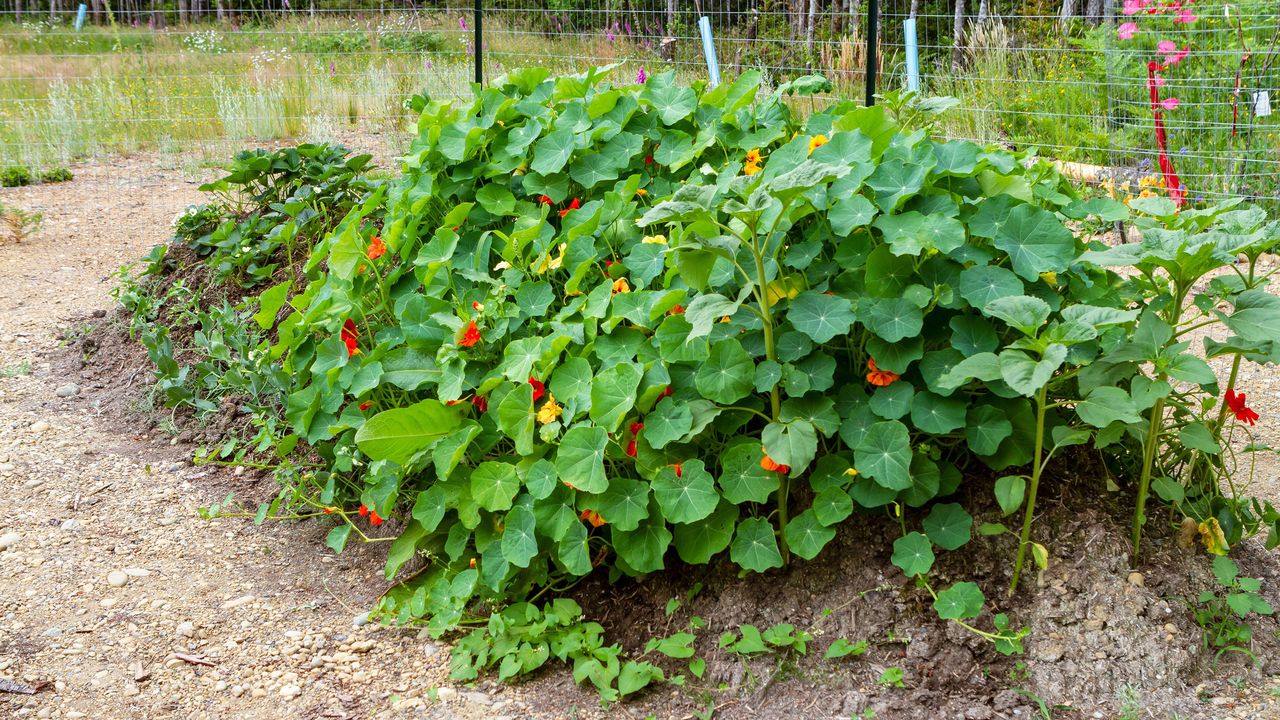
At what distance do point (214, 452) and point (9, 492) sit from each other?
0.56 m

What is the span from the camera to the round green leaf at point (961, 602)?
1.91 m

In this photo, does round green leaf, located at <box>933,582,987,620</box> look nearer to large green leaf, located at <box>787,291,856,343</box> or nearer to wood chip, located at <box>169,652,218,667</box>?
large green leaf, located at <box>787,291,856,343</box>

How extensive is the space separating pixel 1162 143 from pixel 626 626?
4.90m

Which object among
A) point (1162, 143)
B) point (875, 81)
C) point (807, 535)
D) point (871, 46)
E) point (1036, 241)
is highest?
point (871, 46)

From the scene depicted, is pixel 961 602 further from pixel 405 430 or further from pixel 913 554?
pixel 405 430

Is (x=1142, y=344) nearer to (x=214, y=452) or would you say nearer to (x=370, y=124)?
(x=214, y=452)

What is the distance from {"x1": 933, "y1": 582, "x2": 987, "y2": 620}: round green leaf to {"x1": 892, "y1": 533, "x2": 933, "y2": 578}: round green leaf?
0.07 metres

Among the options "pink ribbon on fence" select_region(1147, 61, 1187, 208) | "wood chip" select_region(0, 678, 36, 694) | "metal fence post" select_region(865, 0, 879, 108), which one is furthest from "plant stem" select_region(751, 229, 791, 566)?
"pink ribbon on fence" select_region(1147, 61, 1187, 208)

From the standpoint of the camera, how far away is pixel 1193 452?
216 centimetres

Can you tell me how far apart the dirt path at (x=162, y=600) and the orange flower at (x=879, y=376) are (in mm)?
983

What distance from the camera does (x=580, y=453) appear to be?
209cm

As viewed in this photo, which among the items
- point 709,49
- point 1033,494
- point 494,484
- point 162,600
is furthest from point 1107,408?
point 709,49

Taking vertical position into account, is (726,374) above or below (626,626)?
above

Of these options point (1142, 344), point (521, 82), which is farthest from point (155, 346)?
point (1142, 344)
